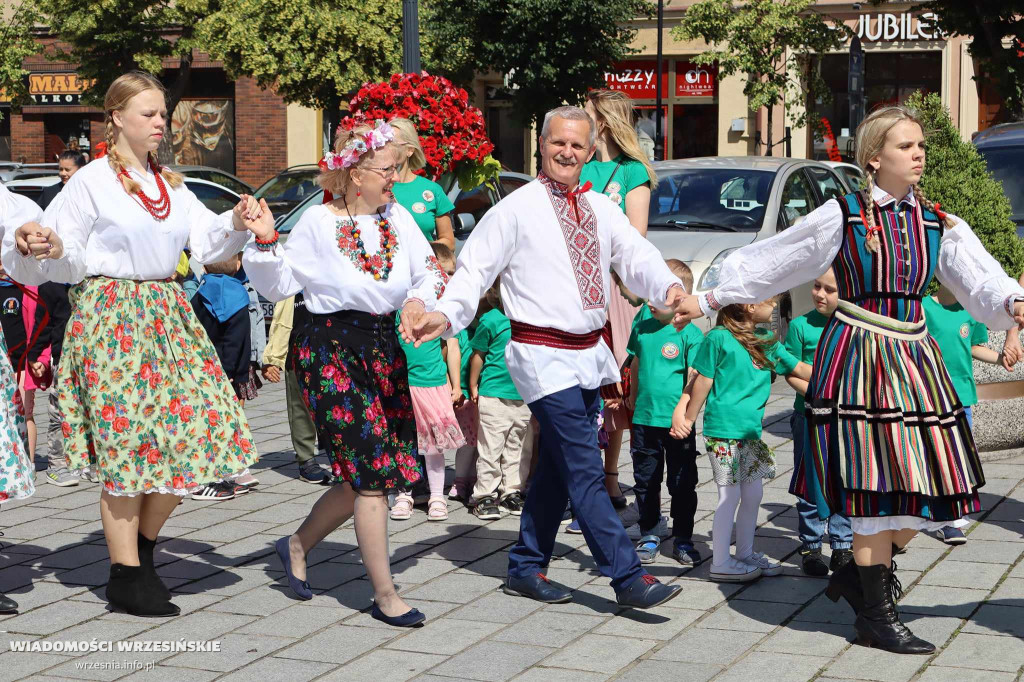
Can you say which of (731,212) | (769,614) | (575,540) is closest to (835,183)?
(731,212)

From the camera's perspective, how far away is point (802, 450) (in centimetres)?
555

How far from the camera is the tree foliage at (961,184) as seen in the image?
27.5ft

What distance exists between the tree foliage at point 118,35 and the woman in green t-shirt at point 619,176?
21432 millimetres

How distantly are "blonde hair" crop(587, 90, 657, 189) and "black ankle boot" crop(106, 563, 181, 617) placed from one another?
9.98ft

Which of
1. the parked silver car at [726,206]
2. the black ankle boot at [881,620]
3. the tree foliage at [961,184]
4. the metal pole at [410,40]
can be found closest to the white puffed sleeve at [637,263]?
the black ankle boot at [881,620]

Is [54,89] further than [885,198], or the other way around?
[54,89]

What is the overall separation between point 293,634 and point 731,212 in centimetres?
696

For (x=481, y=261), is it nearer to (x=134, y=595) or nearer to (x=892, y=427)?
(x=892, y=427)

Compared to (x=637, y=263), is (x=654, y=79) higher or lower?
higher

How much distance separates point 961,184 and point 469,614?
477cm

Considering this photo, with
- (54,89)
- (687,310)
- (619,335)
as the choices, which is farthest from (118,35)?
(687,310)

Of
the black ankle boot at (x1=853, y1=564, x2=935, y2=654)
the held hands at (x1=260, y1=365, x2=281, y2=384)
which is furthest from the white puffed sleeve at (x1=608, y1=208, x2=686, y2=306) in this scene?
the held hands at (x1=260, y1=365, x2=281, y2=384)

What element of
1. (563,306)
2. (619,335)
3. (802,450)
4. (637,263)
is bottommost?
(802,450)

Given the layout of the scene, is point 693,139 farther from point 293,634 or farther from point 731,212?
point 293,634
